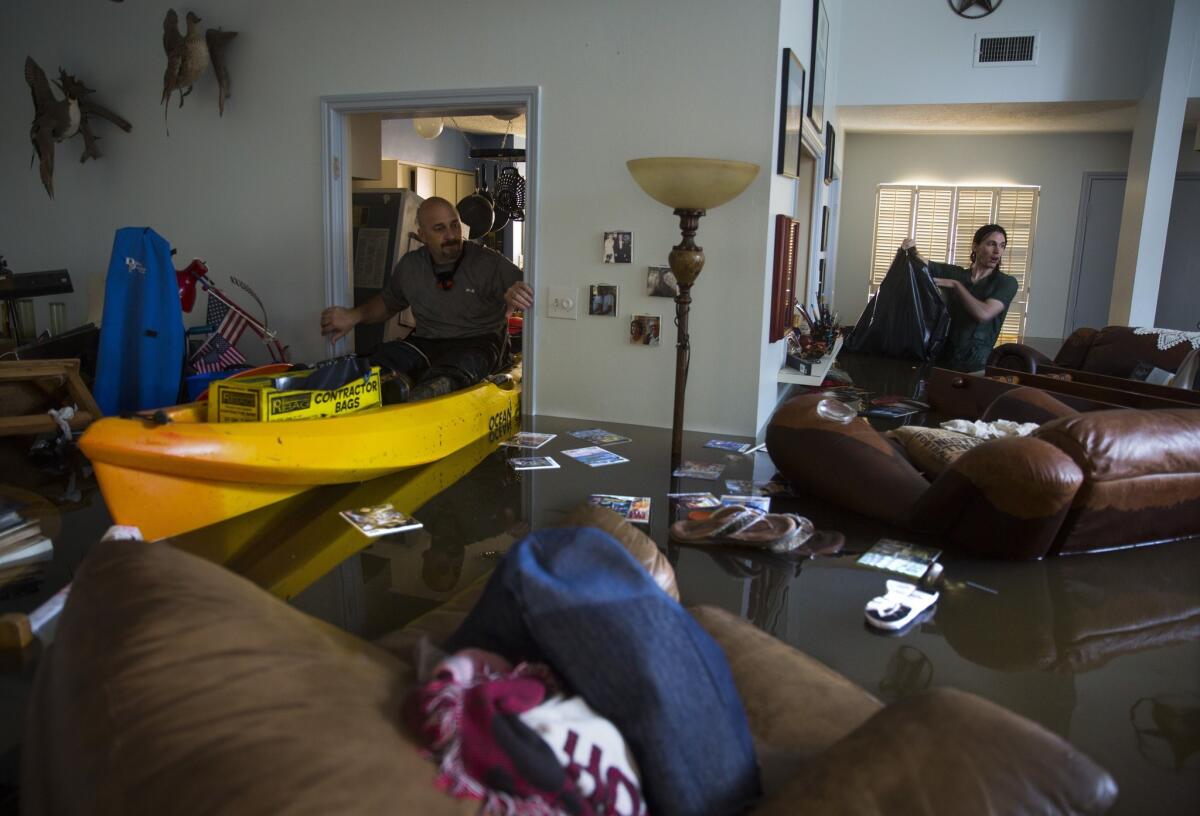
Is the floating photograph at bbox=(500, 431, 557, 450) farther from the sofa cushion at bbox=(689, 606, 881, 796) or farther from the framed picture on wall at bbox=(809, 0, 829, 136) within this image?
the framed picture on wall at bbox=(809, 0, 829, 136)

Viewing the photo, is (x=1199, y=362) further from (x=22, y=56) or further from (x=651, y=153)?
(x=22, y=56)

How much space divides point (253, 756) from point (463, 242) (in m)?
4.74

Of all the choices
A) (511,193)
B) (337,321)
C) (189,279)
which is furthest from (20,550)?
(511,193)

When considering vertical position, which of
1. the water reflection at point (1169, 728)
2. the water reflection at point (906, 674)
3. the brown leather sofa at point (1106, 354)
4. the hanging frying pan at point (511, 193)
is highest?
the hanging frying pan at point (511, 193)

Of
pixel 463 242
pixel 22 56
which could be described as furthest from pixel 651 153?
pixel 22 56

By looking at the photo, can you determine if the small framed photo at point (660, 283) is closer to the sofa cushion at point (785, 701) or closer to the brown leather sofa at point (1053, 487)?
the brown leather sofa at point (1053, 487)

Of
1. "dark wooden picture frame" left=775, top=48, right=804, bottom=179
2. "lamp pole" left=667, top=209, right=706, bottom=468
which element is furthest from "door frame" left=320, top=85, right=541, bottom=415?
"dark wooden picture frame" left=775, top=48, right=804, bottom=179

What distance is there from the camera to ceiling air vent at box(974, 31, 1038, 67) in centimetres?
752

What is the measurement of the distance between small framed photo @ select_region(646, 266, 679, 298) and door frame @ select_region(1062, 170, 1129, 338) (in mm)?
7338

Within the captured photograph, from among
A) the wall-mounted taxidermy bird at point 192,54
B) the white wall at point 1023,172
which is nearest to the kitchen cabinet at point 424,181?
the wall-mounted taxidermy bird at point 192,54

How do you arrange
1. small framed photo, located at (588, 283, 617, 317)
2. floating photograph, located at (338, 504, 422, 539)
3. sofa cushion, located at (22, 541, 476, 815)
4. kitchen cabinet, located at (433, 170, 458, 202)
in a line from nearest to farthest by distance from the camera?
sofa cushion, located at (22, 541, 476, 815)
floating photograph, located at (338, 504, 422, 539)
small framed photo, located at (588, 283, 617, 317)
kitchen cabinet, located at (433, 170, 458, 202)

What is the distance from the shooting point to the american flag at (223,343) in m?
5.20

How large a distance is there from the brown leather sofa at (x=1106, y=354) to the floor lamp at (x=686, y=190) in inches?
104

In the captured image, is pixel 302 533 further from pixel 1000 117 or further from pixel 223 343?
pixel 1000 117
